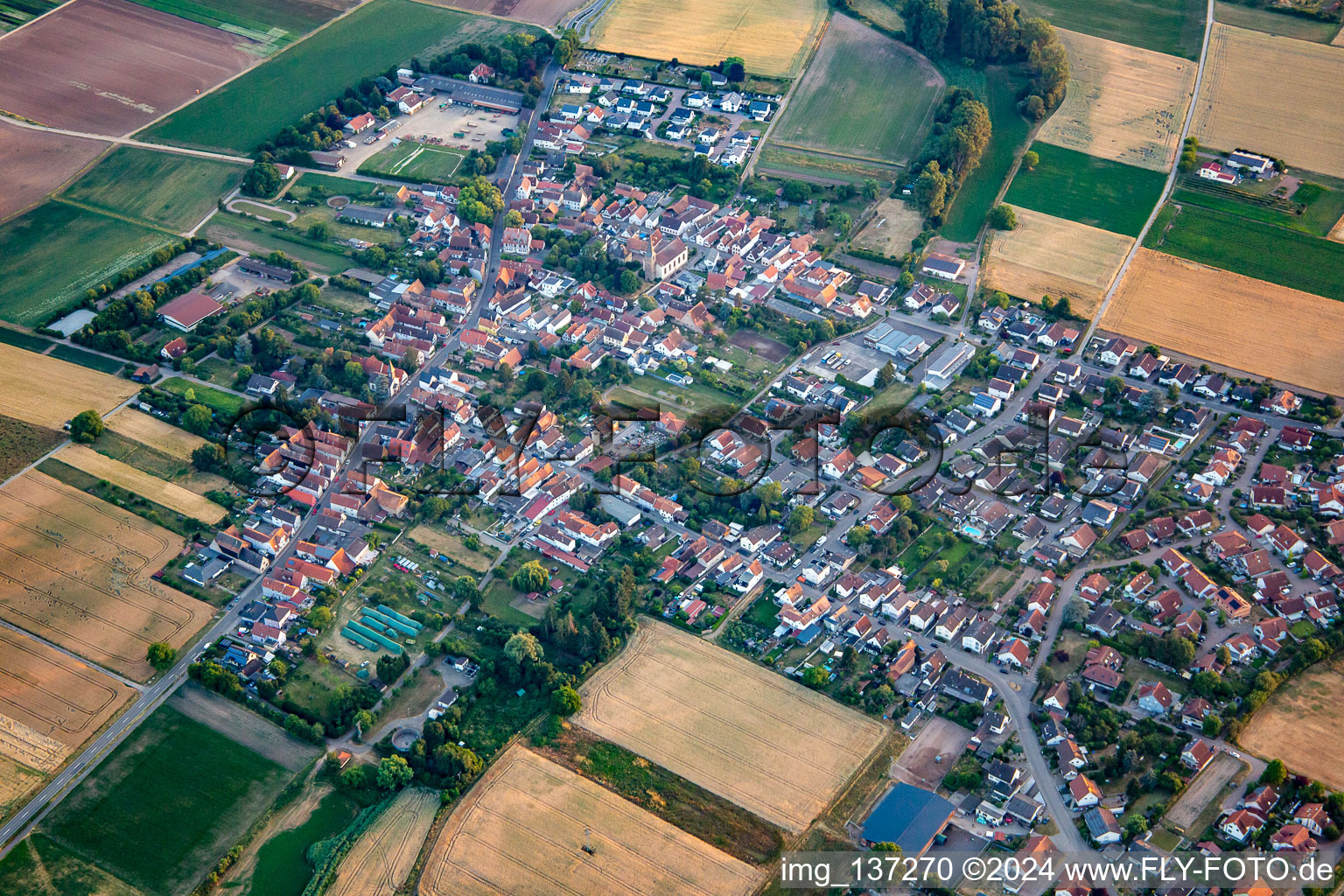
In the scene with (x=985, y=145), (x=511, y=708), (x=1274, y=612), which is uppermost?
(x=985, y=145)

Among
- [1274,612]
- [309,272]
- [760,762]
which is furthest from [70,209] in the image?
[1274,612]

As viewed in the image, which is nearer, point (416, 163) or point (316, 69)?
point (416, 163)

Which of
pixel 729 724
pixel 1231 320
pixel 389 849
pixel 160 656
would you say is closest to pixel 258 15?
pixel 160 656

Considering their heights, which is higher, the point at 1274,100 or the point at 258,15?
the point at 1274,100

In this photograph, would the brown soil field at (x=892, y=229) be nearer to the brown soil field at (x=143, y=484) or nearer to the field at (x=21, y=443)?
the brown soil field at (x=143, y=484)

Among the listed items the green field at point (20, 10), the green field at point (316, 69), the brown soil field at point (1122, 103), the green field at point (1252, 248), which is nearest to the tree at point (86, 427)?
the green field at point (316, 69)

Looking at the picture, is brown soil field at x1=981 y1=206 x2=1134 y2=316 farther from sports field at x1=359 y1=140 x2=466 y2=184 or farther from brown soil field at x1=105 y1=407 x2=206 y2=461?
brown soil field at x1=105 y1=407 x2=206 y2=461

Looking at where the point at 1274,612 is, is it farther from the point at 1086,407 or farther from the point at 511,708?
the point at 511,708

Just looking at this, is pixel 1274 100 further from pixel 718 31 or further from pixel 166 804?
pixel 166 804
